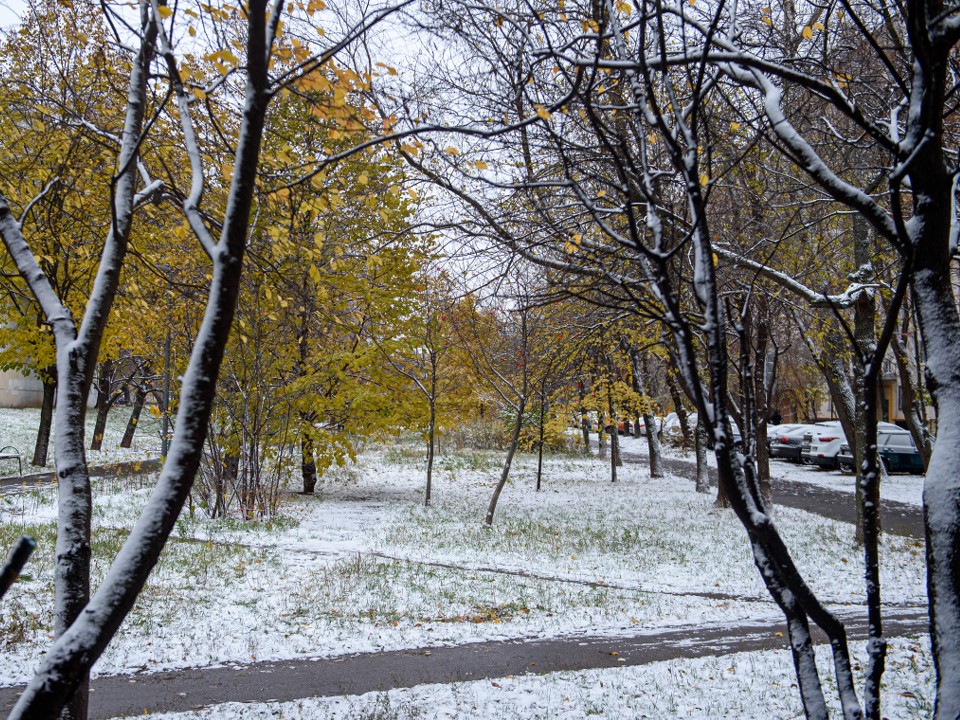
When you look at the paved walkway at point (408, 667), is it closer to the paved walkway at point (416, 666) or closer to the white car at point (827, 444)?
the paved walkway at point (416, 666)

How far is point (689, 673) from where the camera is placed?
5.46 m

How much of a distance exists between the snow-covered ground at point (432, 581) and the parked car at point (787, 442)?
15.8m

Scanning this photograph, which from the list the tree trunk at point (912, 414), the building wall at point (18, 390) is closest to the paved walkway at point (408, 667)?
the tree trunk at point (912, 414)

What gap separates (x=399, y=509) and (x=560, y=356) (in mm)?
4587

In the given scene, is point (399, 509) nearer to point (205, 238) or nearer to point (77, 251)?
point (77, 251)

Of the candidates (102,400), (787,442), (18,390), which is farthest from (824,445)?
(18,390)

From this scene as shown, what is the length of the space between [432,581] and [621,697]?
12.2 feet

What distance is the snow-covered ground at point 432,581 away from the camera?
5.81 metres

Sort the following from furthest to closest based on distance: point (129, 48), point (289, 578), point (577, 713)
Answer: point (289, 578)
point (577, 713)
point (129, 48)

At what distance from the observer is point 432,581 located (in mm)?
8305

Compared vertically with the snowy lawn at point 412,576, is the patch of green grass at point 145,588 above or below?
above

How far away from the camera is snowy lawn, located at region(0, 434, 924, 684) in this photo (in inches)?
245

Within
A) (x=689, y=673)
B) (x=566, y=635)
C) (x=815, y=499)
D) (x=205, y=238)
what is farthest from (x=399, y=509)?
(x=205, y=238)

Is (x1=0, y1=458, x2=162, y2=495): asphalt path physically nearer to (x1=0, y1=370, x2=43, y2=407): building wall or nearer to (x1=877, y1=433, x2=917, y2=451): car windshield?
(x1=0, y1=370, x2=43, y2=407): building wall
